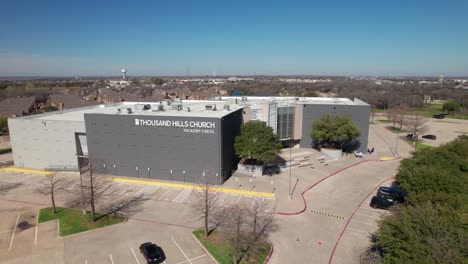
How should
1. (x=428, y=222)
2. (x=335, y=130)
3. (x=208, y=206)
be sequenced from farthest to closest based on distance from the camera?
(x=335, y=130) → (x=208, y=206) → (x=428, y=222)

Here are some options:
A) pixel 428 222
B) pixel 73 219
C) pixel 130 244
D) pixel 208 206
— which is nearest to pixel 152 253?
pixel 130 244

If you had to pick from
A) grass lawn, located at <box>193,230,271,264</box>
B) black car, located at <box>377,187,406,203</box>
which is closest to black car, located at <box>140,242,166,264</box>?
grass lawn, located at <box>193,230,271,264</box>

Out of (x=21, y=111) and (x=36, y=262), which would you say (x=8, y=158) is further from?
(x=36, y=262)

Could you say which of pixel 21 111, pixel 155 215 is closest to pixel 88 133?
pixel 155 215

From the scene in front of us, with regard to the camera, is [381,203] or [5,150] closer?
[381,203]

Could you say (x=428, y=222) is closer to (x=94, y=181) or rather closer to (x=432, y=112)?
(x=94, y=181)

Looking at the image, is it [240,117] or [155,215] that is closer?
[155,215]
